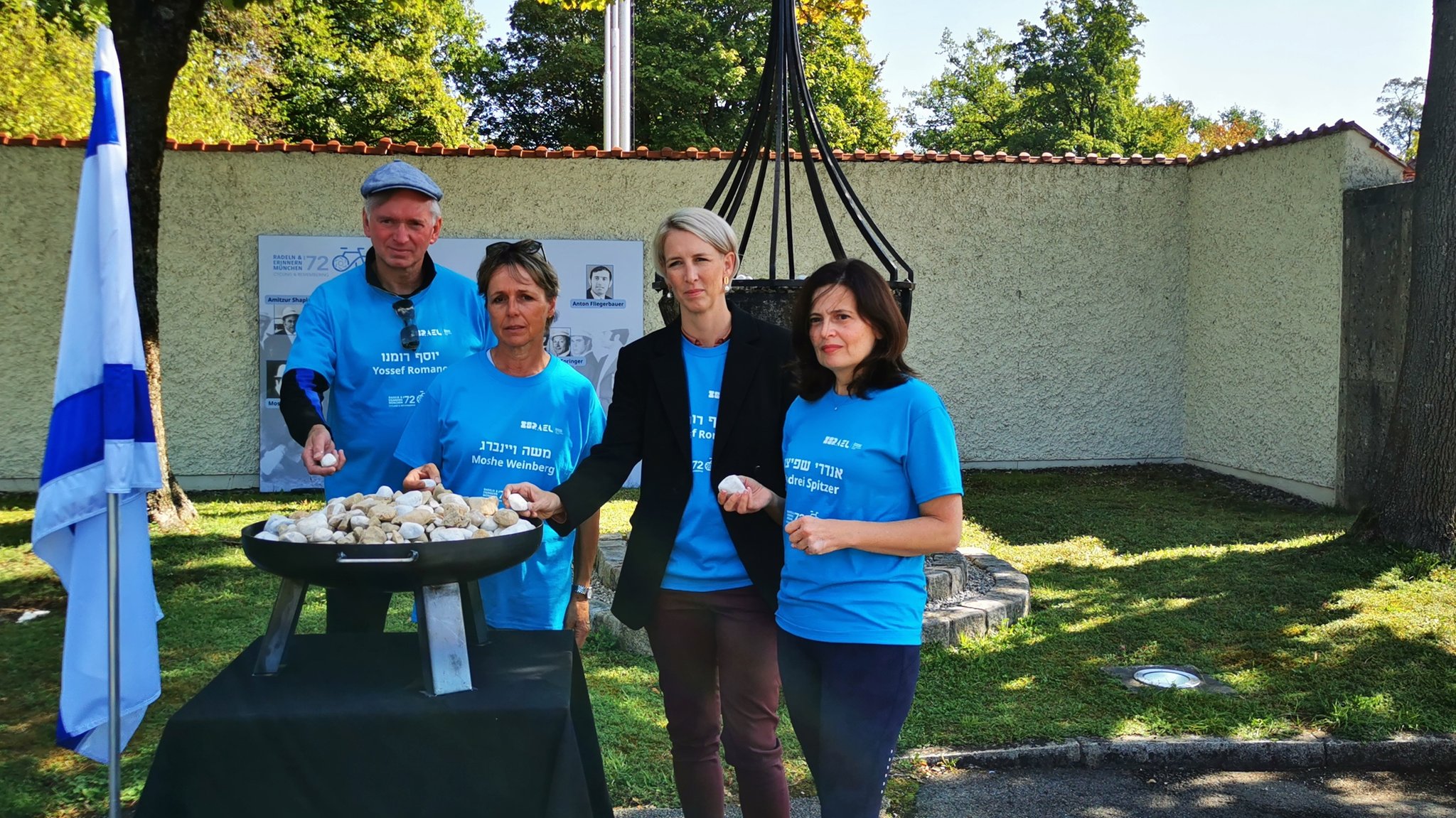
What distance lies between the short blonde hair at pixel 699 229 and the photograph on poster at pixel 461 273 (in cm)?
665

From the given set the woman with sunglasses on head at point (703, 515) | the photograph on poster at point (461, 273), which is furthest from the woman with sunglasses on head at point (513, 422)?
the photograph on poster at point (461, 273)

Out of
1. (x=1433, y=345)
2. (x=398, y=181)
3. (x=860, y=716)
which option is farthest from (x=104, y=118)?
(x=1433, y=345)

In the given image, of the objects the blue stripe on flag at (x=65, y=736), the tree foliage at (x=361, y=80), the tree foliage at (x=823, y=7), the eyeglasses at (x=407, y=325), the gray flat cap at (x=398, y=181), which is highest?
the tree foliage at (x=361, y=80)

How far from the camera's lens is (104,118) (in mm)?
2469

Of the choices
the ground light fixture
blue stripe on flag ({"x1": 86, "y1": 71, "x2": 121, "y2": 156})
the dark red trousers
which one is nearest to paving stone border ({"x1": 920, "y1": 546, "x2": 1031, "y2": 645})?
the ground light fixture

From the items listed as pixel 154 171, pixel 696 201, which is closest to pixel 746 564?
pixel 154 171

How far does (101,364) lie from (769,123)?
10.9ft

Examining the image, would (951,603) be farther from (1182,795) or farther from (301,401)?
(301,401)

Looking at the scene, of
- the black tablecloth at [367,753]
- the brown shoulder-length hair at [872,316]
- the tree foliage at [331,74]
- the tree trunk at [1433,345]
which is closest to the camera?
the black tablecloth at [367,753]

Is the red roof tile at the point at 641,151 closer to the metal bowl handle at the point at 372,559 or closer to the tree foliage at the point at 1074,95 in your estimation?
the metal bowl handle at the point at 372,559

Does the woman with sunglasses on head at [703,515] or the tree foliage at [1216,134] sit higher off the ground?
the tree foliage at [1216,134]

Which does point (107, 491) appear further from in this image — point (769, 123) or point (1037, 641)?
point (1037, 641)

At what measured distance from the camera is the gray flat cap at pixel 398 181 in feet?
9.16

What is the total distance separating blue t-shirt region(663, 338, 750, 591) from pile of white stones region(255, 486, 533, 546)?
40 centimetres
